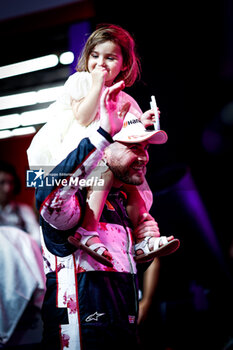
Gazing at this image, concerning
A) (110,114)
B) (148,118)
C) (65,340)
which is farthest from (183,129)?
(65,340)

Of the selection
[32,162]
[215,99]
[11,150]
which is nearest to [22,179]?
[11,150]

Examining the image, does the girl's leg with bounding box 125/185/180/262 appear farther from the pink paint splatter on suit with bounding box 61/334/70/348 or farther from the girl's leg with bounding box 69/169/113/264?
the pink paint splatter on suit with bounding box 61/334/70/348

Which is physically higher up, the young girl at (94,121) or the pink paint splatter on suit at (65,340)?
the young girl at (94,121)

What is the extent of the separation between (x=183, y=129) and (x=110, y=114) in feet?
3.48

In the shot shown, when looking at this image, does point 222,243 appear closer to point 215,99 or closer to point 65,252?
point 215,99

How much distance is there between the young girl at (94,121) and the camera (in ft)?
4.50

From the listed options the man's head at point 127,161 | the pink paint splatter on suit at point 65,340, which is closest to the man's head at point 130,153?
the man's head at point 127,161

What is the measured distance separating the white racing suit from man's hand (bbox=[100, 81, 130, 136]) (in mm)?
147

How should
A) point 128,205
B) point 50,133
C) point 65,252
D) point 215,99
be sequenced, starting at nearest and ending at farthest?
point 65,252, point 50,133, point 128,205, point 215,99

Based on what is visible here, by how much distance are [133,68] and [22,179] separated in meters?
0.83

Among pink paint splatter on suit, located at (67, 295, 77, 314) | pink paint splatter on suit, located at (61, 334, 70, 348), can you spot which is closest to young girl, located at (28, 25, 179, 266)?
pink paint splatter on suit, located at (67, 295, 77, 314)

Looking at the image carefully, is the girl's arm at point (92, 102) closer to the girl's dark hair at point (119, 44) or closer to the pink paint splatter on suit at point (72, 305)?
the girl's dark hair at point (119, 44)

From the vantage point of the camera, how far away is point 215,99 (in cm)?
236

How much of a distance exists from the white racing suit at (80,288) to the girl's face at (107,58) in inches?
18.5
